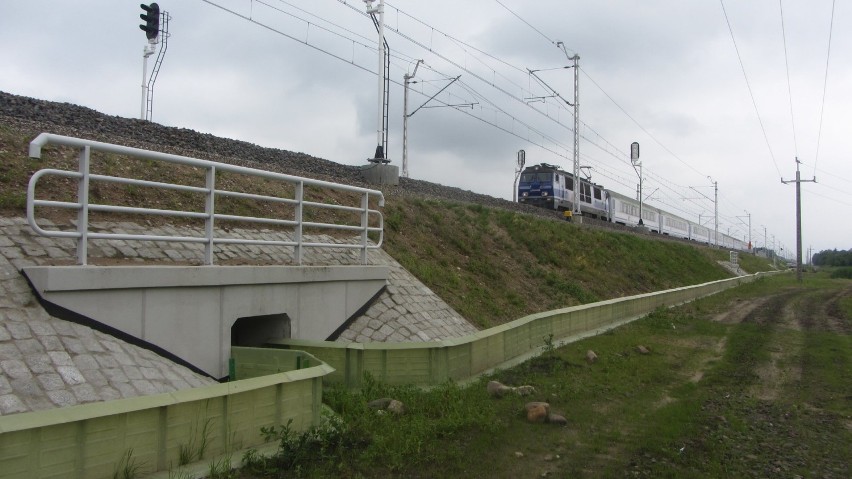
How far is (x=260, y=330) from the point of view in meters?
8.67

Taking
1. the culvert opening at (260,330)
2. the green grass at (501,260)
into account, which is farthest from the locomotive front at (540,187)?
the culvert opening at (260,330)

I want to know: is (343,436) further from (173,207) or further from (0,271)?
(173,207)

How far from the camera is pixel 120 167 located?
30.8ft

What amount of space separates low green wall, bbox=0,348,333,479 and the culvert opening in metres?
2.48

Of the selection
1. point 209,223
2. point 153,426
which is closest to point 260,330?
point 209,223

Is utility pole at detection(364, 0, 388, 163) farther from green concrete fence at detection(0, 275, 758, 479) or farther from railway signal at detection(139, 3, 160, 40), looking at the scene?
green concrete fence at detection(0, 275, 758, 479)

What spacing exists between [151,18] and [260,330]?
14379 mm

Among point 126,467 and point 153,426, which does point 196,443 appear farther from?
point 126,467

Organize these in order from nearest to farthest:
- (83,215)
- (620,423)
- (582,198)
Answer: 1. (83,215)
2. (620,423)
3. (582,198)

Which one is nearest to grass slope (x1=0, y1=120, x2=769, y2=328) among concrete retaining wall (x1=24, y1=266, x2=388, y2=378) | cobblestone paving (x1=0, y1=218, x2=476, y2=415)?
cobblestone paving (x1=0, y1=218, x2=476, y2=415)

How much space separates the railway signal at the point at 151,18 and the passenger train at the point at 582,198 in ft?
78.0

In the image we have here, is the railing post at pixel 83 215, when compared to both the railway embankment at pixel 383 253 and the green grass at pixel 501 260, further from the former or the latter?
the green grass at pixel 501 260

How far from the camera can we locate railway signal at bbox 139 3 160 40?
1917 centimetres

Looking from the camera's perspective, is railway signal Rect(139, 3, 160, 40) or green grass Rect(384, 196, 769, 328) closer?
green grass Rect(384, 196, 769, 328)
